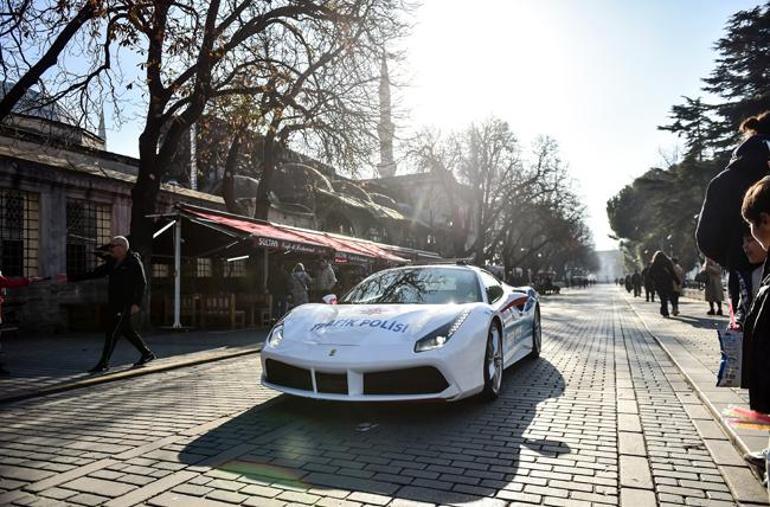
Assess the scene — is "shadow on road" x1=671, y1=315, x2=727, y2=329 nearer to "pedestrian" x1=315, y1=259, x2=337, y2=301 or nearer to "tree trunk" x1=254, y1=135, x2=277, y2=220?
"pedestrian" x1=315, y1=259, x2=337, y2=301

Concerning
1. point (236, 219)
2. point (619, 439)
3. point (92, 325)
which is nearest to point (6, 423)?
point (619, 439)

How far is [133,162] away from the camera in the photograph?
18.9 meters

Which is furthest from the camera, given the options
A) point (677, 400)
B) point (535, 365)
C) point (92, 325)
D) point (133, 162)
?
point (133, 162)

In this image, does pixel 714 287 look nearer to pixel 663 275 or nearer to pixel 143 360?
pixel 663 275

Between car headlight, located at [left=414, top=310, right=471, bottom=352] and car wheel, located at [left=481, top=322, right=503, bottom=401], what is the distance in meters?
0.48

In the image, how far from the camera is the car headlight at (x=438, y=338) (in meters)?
4.54

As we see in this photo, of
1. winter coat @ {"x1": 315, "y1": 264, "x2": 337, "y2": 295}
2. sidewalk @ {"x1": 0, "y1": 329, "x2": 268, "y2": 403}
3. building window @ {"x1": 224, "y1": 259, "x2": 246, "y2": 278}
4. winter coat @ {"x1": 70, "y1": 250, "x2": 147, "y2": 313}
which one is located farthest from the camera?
building window @ {"x1": 224, "y1": 259, "x2": 246, "y2": 278}

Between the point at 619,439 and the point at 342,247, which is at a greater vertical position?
the point at 342,247

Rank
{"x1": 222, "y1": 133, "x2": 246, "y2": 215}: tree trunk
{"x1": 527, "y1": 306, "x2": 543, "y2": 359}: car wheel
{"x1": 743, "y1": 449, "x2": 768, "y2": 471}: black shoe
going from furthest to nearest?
{"x1": 222, "y1": 133, "x2": 246, "y2": 215}: tree trunk
{"x1": 527, "y1": 306, "x2": 543, "y2": 359}: car wheel
{"x1": 743, "y1": 449, "x2": 768, "y2": 471}: black shoe

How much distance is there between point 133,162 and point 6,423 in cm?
1572

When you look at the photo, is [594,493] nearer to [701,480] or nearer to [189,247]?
[701,480]

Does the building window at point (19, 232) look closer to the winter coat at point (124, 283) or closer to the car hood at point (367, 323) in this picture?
the winter coat at point (124, 283)

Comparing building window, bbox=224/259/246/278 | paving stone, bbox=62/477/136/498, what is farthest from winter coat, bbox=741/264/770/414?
building window, bbox=224/259/246/278

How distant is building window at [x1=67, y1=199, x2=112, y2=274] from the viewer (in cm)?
1427
